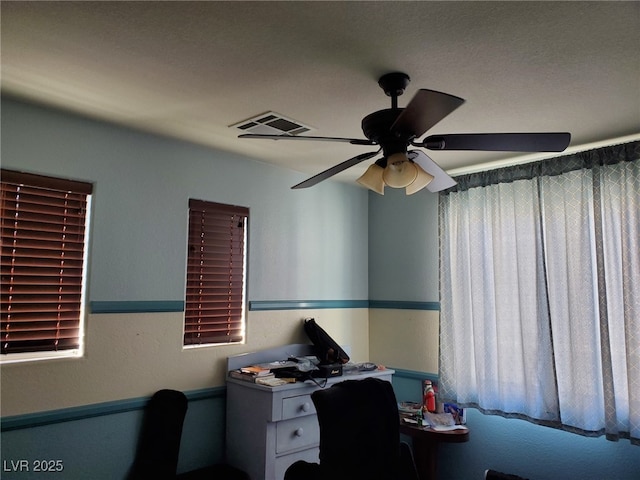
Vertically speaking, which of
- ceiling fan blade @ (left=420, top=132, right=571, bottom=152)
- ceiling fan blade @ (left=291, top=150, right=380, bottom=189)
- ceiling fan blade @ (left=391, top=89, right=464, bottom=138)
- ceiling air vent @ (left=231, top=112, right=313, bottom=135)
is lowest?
ceiling fan blade @ (left=291, top=150, right=380, bottom=189)

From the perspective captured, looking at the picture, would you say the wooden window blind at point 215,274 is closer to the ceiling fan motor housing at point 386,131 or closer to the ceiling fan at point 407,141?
the ceiling fan at point 407,141

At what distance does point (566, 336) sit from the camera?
278 cm

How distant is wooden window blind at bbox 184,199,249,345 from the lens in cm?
297

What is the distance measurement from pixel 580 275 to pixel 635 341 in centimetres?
45

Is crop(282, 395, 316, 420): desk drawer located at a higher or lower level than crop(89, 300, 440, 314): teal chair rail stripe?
lower

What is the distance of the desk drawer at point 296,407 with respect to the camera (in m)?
2.71

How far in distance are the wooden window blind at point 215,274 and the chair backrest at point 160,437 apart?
15.5 inches

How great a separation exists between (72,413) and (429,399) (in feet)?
7.55

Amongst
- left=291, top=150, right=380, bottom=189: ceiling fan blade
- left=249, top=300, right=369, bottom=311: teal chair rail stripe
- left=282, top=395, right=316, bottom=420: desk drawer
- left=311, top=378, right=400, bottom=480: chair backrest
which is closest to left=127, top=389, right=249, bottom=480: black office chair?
left=282, top=395, right=316, bottom=420: desk drawer

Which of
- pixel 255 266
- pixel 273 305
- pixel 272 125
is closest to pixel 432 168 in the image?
pixel 272 125

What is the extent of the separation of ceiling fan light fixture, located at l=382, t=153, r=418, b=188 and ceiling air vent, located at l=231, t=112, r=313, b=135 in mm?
862

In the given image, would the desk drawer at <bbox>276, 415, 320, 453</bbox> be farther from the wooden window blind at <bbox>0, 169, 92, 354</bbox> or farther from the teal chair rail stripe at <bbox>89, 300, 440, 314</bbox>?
the wooden window blind at <bbox>0, 169, 92, 354</bbox>

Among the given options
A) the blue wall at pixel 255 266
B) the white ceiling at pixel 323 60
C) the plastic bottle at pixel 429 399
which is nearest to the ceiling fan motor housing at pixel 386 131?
the white ceiling at pixel 323 60

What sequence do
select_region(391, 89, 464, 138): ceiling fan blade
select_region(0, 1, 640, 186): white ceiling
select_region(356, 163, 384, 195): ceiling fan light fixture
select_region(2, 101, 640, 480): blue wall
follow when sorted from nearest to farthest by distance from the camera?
select_region(391, 89, 464, 138): ceiling fan blade → select_region(0, 1, 640, 186): white ceiling → select_region(356, 163, 384, 195): ceiling fan light fixture → select_region(2, 101, 640, 480): blue wall
